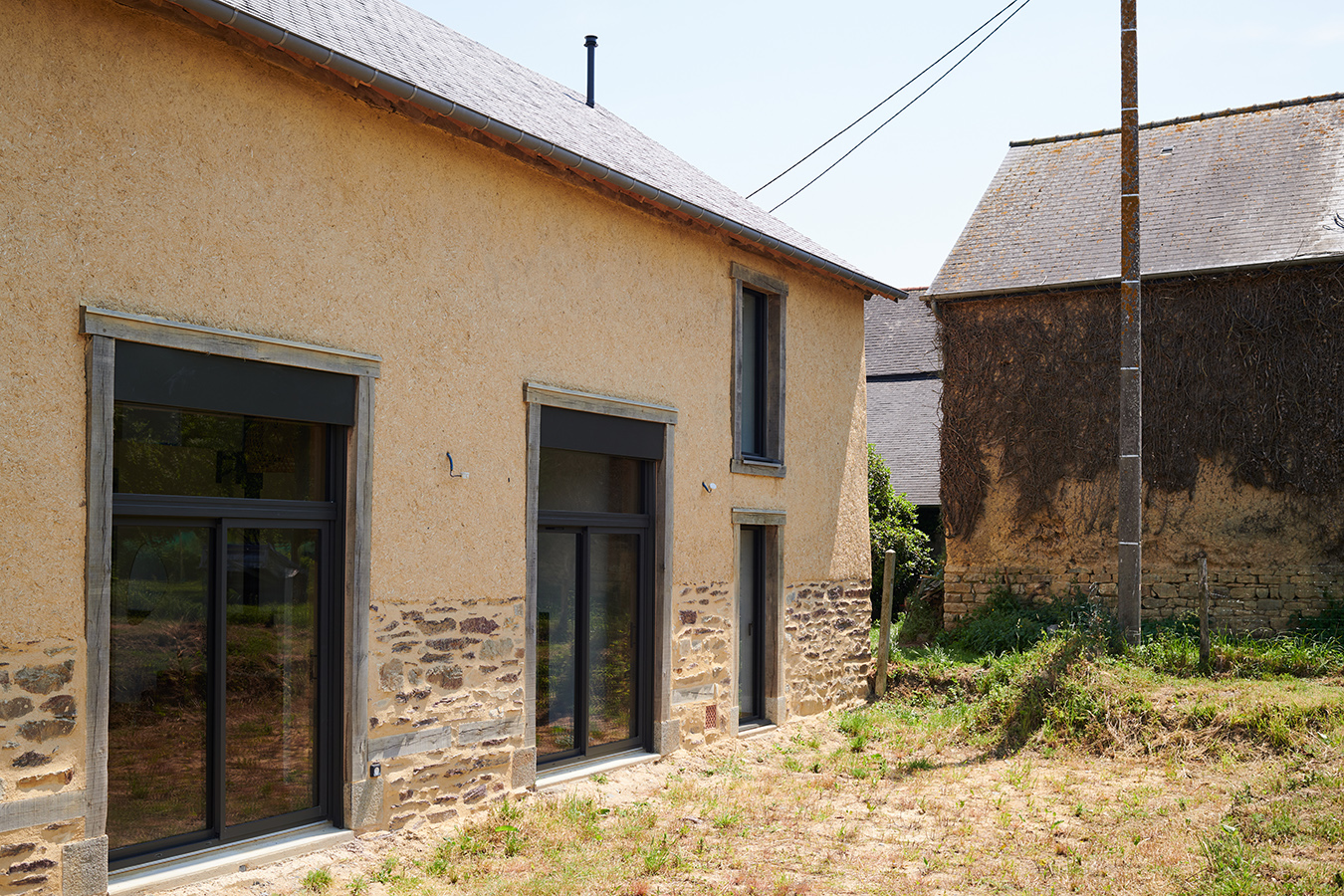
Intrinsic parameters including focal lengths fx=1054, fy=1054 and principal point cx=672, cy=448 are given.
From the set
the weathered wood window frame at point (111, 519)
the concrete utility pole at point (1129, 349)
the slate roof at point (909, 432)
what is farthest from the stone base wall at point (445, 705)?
the slate roof at point (909, 432)

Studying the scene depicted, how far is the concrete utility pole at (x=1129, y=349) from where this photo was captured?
411 inches

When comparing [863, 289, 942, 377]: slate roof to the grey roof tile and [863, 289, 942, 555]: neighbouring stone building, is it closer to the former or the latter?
[863, 289, 942, 555]: neighbouring stone building

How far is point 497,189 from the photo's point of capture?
719 centimetres

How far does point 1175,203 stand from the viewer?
14469mm

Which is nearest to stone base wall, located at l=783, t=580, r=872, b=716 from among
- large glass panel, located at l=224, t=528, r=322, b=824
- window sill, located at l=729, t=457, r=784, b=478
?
window sill, located at l=729, t=457, r=784, b=478

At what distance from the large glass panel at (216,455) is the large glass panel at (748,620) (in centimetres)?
488

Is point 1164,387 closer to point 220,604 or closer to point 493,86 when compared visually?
point 493,86

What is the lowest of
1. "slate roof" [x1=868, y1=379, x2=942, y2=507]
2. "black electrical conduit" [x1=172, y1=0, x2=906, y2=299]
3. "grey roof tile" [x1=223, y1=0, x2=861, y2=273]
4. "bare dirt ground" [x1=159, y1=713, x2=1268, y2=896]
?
"bare dirt ground" [x1=159, y1=713, x2=1268, y2=896]

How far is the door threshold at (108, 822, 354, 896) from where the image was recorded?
5.02 m

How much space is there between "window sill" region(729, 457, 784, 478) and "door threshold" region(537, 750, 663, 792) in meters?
2.64

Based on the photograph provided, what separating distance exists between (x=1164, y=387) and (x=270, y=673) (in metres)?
11.4

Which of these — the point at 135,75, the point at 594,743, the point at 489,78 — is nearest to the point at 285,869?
the point at 594,743

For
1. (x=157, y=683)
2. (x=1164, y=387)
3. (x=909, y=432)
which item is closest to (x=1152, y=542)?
(x=1164, y=387)

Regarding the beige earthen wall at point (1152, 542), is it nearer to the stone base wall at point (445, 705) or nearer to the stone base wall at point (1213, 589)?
the stone base wall at point (1213, 589)
